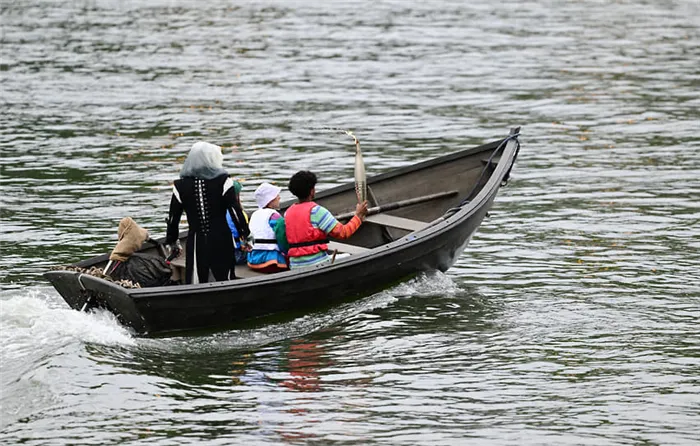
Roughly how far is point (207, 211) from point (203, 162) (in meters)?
0.46

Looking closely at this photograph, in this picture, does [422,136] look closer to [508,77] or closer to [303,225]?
[508,77]

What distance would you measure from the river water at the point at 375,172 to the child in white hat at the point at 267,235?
0.66 metres

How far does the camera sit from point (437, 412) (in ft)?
31.5

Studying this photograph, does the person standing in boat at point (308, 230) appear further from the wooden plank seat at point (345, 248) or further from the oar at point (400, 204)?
the oar at point (400, 204)

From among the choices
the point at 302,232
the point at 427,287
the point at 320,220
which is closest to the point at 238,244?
Answer: the point at 302,232

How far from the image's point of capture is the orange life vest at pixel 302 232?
1170 centimetres

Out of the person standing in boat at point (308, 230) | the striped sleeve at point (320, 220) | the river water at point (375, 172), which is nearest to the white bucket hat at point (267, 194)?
the person standing in boat at point (308, 230)

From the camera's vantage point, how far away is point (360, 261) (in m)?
11.7

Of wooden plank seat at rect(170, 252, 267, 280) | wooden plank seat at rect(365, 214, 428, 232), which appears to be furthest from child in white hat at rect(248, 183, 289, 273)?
wooden plank seat at rect(365, 214, 428, 232)

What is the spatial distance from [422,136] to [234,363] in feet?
37.7

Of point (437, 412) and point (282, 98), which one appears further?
point (282, 98)

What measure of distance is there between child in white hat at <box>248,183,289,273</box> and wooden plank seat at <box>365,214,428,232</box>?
5.63 feet

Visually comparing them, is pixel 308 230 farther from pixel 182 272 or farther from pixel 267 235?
pixel 182 272

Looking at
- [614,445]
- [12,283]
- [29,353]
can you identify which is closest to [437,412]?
[614,445]
